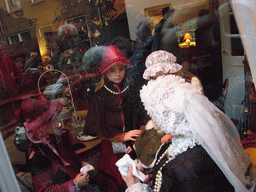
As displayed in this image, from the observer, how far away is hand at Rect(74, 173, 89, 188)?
1.48 m

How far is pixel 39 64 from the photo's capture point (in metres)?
1.41

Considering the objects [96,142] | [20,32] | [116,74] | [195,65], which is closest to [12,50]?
[20,32]

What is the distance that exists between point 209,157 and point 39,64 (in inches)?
47.2

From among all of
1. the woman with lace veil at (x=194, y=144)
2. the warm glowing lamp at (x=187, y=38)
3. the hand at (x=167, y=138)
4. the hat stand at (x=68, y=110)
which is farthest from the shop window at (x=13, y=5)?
the hand at (x=167, y=138)

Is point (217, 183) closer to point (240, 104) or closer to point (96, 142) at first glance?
point (240, 104)

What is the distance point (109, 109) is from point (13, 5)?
94cm

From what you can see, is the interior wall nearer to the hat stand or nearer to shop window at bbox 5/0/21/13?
the hat stand

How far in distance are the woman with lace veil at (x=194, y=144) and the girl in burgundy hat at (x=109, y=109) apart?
0.37m

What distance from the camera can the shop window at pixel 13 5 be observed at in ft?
4.40

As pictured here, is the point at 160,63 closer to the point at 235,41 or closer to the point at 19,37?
the point at 235,41

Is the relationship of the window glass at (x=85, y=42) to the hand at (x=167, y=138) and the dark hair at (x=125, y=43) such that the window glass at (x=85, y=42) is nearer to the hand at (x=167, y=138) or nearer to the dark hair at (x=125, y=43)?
the dark hair at (x=125, y=43)

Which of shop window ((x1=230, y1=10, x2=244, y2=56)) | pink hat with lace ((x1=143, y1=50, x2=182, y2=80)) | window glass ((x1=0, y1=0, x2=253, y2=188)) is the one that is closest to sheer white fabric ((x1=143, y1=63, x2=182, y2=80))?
pink hat with lace ((x1=143, y1=50, x2=182, y2=80))

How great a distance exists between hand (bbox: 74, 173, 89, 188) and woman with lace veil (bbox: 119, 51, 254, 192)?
23.5 inches

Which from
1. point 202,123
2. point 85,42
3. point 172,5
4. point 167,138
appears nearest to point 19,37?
point 85,42
